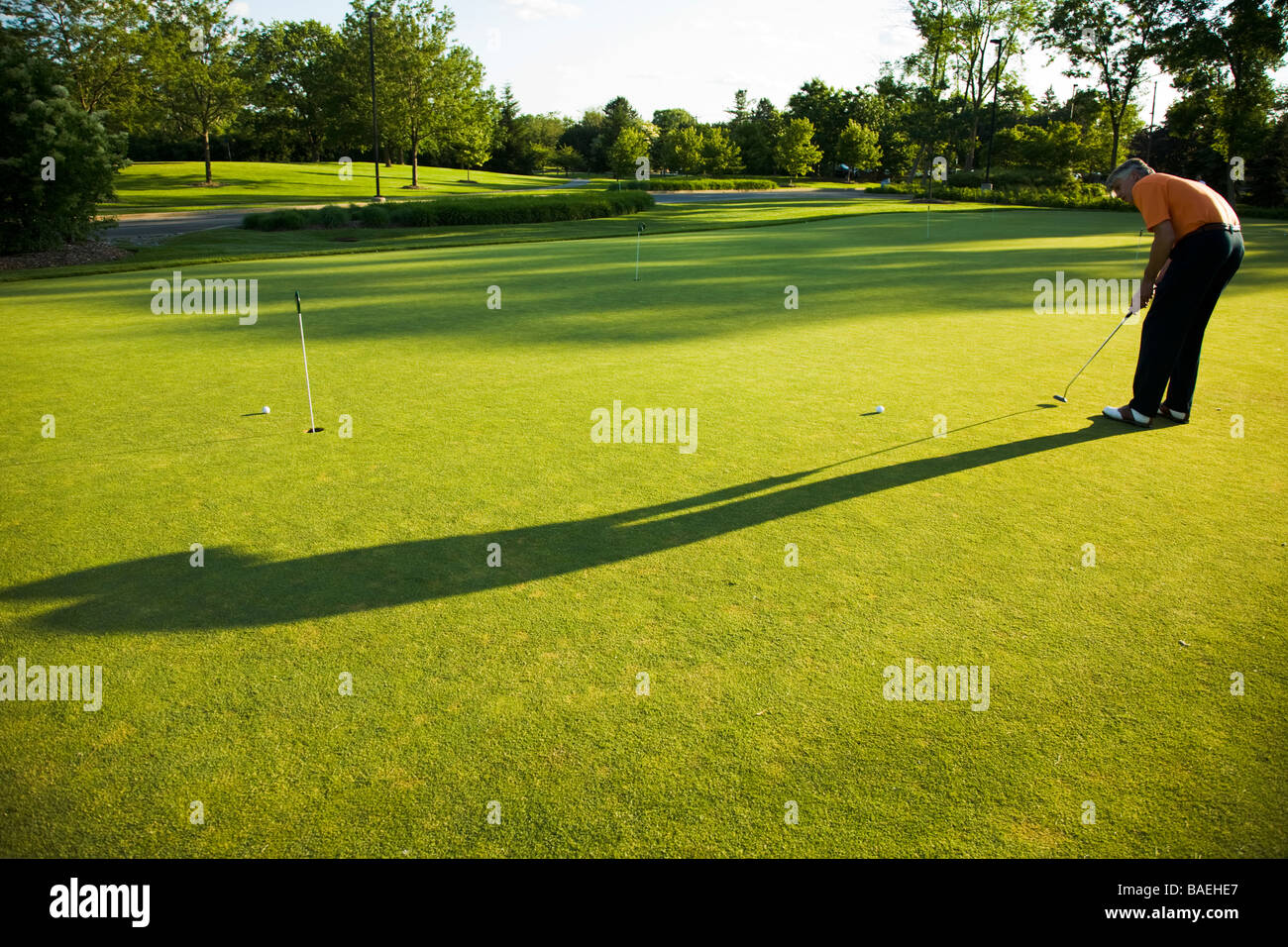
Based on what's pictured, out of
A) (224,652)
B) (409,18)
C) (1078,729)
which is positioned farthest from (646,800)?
(409,18)

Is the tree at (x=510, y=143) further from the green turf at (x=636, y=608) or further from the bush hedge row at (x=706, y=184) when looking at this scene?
the green turf at (x=636, y=608)

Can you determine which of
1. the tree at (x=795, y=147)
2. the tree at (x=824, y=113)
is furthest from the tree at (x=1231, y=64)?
the tree at (x=824, y=113)

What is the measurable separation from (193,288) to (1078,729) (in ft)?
58.2

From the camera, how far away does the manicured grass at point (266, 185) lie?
44094 mm

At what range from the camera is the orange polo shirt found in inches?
292

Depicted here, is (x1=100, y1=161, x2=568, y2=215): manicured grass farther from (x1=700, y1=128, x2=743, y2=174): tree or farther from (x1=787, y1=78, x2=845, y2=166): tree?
(x1=787, y1=78, x2=845, y2=166): tree

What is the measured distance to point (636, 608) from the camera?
4543 millimetres

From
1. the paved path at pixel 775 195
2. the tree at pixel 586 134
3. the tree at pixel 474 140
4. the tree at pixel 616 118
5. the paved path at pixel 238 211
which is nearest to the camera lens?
the paved path at pixel 238 211

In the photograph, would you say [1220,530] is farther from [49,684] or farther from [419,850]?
[49,684]

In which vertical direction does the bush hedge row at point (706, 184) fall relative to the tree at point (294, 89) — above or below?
below

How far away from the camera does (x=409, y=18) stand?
178 ft

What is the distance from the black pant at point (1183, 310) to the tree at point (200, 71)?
56.1 m

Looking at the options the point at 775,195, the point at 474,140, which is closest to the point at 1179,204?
the point at 775,195

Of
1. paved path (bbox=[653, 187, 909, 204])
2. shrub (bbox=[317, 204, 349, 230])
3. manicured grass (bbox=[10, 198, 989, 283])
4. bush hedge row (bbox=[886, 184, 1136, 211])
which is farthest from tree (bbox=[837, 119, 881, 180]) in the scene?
shrub (bbox=[317, 204, 349, 230])
